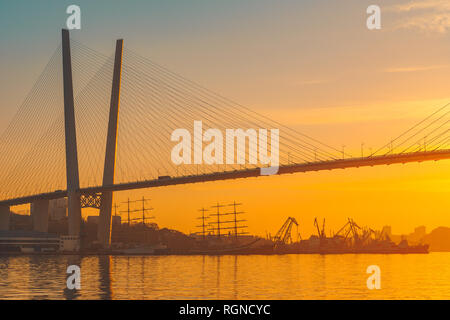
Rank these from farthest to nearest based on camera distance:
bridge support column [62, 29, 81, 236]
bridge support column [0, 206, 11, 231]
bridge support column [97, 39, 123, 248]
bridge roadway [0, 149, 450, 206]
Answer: bridge support column [0, 206, 11, 231] → bridge support column [97, 39, 123, 248] → bridge support column [62, 29, 81, 236] → bridge roadway [0, 149, 450, 206]

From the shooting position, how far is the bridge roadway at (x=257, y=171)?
7256 centimetres

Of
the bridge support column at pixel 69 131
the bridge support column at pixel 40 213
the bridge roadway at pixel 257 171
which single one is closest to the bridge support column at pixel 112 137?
the bridge roadway at pixel 257 171

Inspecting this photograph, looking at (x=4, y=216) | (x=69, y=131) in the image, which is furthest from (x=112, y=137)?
(x=4, y=216)

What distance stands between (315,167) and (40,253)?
7494 centimetres

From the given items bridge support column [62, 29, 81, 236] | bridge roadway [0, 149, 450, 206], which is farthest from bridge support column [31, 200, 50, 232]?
bridge support column [62, 29, 81, 236]

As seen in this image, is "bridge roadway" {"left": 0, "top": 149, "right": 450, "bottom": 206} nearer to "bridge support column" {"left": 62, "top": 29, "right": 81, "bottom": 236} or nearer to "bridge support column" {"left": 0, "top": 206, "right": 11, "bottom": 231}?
"bridge support column" {"left": 62, "top": 29, "right": 81, "bottom": 236}

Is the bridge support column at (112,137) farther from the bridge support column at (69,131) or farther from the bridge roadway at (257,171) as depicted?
the bridge support column at (69,131)

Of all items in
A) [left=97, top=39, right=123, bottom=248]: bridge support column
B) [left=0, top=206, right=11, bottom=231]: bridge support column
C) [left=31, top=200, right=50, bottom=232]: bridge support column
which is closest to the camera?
[left=97, top=39, right=123, bottom=248]: bridge support column

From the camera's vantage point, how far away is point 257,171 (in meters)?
89.4

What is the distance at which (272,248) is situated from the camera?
187125 millimetres

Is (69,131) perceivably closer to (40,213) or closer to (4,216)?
(40,213)

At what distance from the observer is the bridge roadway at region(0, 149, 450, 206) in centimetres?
7256

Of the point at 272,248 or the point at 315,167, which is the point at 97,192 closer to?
the point at 315,167
